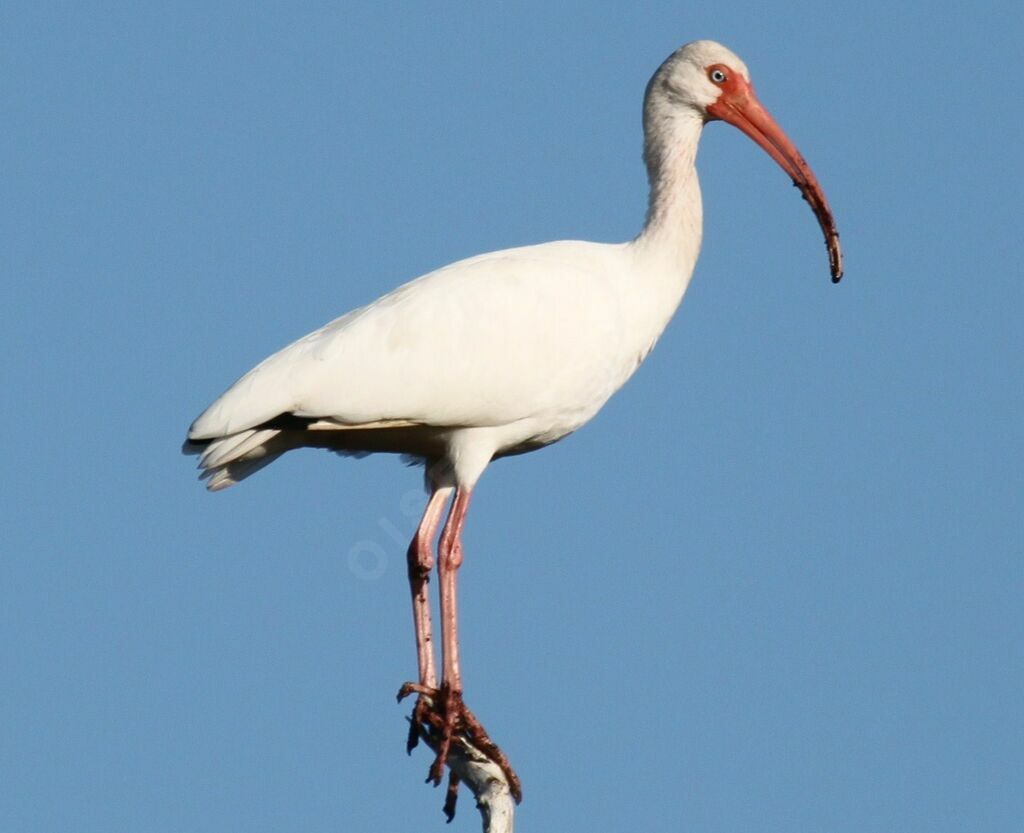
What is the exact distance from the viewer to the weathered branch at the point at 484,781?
9.88 metres

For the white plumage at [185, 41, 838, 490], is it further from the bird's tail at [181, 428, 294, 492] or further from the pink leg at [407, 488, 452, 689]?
the pink leg at [407, 488, 452, 689]

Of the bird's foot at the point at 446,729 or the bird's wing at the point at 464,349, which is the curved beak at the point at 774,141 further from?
the bird's foot at the point at 446,729

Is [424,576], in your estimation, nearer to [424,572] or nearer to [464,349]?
[424,572]

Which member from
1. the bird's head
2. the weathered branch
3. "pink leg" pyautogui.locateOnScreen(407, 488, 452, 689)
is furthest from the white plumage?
the weathered branch

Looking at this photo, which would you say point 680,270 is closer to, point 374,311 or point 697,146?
point 697,146

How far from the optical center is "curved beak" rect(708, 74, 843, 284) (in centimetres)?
1248

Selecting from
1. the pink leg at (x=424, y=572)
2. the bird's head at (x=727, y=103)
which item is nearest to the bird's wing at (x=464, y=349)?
the pink leg at (x=424, y=572)

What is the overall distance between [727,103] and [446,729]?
4.17m

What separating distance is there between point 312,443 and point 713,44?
133 inches

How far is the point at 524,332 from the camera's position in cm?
1154

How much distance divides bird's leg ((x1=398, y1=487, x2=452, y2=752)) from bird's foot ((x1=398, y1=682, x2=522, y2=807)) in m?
0.20

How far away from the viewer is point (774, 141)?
12.6m

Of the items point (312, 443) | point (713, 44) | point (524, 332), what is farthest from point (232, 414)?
point (713, 44)

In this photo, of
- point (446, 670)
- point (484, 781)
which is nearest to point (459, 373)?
point (446, 670)
